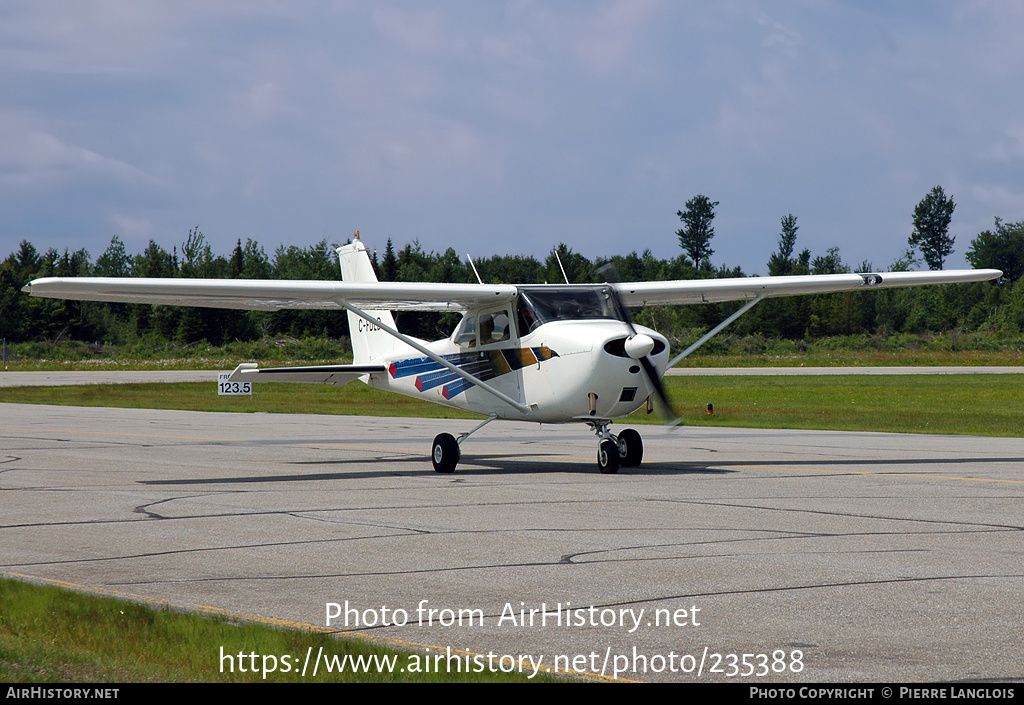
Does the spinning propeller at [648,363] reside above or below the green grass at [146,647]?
above

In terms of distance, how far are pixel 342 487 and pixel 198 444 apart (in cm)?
891

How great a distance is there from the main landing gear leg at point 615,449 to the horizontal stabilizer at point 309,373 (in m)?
5.12

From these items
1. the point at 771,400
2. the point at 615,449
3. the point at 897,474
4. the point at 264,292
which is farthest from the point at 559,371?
the point at 771,400

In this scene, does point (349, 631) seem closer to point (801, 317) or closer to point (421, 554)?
point (421, 554)

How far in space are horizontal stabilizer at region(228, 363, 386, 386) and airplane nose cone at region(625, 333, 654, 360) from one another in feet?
20.1

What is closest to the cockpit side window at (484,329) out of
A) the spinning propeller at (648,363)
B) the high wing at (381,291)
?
the high wing at (381,291)

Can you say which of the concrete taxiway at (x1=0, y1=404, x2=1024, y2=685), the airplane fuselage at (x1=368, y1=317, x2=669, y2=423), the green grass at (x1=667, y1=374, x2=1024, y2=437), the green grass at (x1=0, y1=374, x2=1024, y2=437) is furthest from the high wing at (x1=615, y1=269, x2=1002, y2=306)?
the green grass at (x1=0, y1=374, x2=1024, y2=437)

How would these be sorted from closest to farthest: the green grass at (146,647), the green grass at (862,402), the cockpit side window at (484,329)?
the green grass at (146,647), the cockpit side window at (484,329), the green grass at (862,402)

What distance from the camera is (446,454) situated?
16.5 m

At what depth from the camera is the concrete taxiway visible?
20.3ft

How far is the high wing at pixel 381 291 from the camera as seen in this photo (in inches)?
598

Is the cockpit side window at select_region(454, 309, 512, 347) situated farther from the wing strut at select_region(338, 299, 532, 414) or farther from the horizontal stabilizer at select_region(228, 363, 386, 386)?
the horizontal stabilizer at select_region(228, 363, 386, 386)

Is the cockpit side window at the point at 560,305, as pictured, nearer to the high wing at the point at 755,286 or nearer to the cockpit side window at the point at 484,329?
the cockpit side window at the point at 484,329

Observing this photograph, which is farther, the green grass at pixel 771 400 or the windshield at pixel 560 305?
the green grass at pixel 771 400
